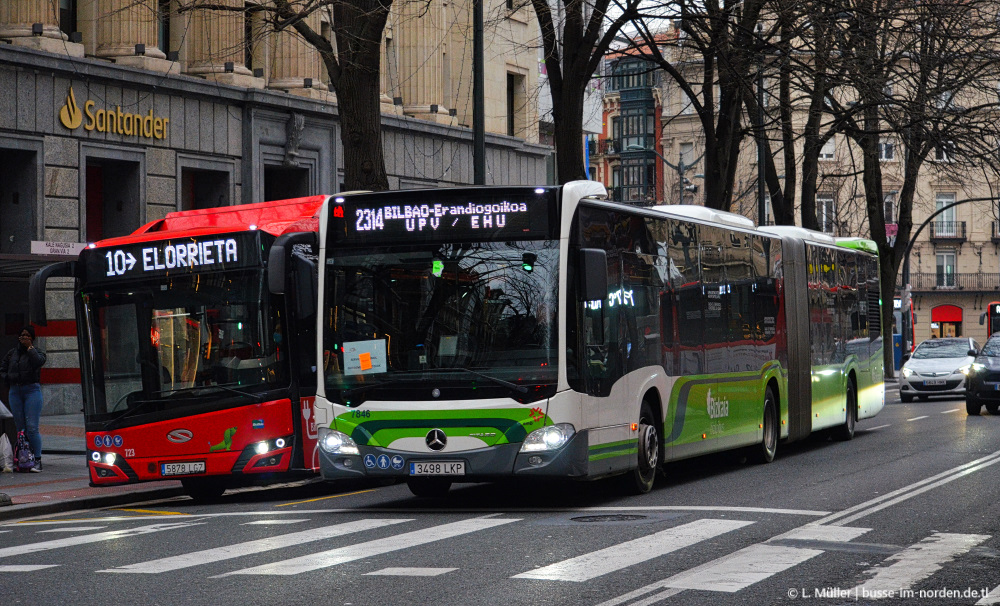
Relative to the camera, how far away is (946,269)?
89125 mm

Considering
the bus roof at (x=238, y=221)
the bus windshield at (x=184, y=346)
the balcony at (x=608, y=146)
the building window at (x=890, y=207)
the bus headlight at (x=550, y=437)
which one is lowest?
the bus headlight at (x=550, y=437)

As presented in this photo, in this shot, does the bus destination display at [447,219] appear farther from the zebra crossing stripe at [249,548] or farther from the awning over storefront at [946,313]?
the awning over storefront at [946,313]

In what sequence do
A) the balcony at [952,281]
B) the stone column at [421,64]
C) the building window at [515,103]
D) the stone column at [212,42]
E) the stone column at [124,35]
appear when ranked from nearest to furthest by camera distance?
the stone column at [124,35]
the stone column at [212,42]
the stone column at [421,64]
the building window at [515,103]
the balcony at [952,281]

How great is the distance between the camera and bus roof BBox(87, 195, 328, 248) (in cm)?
1473

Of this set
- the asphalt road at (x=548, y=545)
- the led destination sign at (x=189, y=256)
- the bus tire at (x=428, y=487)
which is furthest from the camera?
the led destination sign at (x=189, y=256)

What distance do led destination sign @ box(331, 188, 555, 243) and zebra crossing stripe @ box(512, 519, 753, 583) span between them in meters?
2.92

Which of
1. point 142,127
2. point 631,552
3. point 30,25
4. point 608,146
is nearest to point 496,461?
point 631,552

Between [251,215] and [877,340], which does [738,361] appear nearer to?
[251,215]

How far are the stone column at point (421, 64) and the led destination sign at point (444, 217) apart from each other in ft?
79.3

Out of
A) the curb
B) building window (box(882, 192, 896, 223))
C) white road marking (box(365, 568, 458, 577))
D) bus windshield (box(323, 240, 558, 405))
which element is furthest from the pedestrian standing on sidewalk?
building window (box(882, 192, 896, 223))

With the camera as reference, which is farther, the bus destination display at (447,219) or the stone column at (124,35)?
the stone column at (124,35)

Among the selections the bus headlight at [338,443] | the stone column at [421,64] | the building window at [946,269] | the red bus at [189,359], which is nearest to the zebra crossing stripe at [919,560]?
the bus headlight at [338,443]

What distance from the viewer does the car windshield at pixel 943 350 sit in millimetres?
36438

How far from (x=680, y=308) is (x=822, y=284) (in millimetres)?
6631
